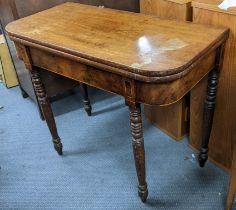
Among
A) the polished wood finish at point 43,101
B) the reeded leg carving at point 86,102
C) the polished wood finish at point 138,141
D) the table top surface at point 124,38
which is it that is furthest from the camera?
the reeded leg carving at point 86,102

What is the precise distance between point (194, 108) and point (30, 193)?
0.90m

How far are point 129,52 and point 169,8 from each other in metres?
0.51

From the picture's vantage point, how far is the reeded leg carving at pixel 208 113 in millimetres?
1244

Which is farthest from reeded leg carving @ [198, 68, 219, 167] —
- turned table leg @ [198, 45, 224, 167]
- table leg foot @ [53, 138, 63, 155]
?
table leg foot @ [53, 138, 63, 155]

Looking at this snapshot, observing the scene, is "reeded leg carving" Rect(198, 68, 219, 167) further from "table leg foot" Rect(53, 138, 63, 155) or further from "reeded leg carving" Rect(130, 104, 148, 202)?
"table leg foot" Rect(53, 138, 63, 155)

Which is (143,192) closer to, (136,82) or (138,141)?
(138,141)

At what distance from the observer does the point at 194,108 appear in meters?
1.49

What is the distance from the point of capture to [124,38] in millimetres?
1124

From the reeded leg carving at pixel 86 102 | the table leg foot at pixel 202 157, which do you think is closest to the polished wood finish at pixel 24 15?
the reeded leg carving at pixel 86 102

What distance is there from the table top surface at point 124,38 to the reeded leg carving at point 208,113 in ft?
0.63

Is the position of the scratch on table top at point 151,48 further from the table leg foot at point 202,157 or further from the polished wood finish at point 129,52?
the table leg foot at point 202,157

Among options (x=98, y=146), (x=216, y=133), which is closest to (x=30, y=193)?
(x=98, y=146)

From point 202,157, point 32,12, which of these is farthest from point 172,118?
point 32,12

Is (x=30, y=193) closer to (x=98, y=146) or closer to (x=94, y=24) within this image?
(x=98, y=146)
